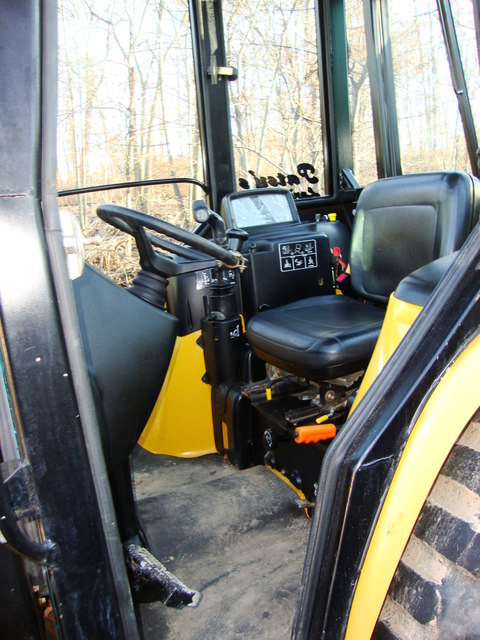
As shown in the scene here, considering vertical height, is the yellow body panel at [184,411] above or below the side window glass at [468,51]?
below

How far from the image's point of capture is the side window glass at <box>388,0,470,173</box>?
2033mm

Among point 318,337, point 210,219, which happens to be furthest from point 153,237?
point 318,337

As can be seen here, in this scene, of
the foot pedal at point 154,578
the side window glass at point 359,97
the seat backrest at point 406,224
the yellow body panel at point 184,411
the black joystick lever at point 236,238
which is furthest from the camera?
the side window glass at point 359,97

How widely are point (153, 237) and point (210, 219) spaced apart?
38 centimetres

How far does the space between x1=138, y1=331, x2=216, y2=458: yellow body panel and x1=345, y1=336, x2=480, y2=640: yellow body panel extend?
149cm

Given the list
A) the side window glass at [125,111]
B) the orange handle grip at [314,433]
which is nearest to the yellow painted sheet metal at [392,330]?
the orange handle grip at [314,433]

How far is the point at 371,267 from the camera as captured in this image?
2117 millimetres

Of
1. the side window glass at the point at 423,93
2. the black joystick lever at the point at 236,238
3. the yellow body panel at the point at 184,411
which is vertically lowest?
the yellow body panel at the point at 184,411

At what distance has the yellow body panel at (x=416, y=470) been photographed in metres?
0.69

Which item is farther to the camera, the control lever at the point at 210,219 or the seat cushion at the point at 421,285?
the control lever at the point at 210,219

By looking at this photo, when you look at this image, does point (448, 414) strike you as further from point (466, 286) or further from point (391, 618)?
point (391, 618)

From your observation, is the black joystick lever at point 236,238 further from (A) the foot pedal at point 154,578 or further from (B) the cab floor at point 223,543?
(A) the foot pedal at point 154,578

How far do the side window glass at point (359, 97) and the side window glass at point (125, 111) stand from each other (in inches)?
34.0

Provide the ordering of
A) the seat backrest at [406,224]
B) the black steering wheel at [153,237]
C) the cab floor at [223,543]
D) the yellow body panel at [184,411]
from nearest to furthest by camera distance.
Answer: the cab floor at [223,543] → the black steering wheel at [153,237] → the seat backrest at [406,224] → the yellow body panel at [184,411]
